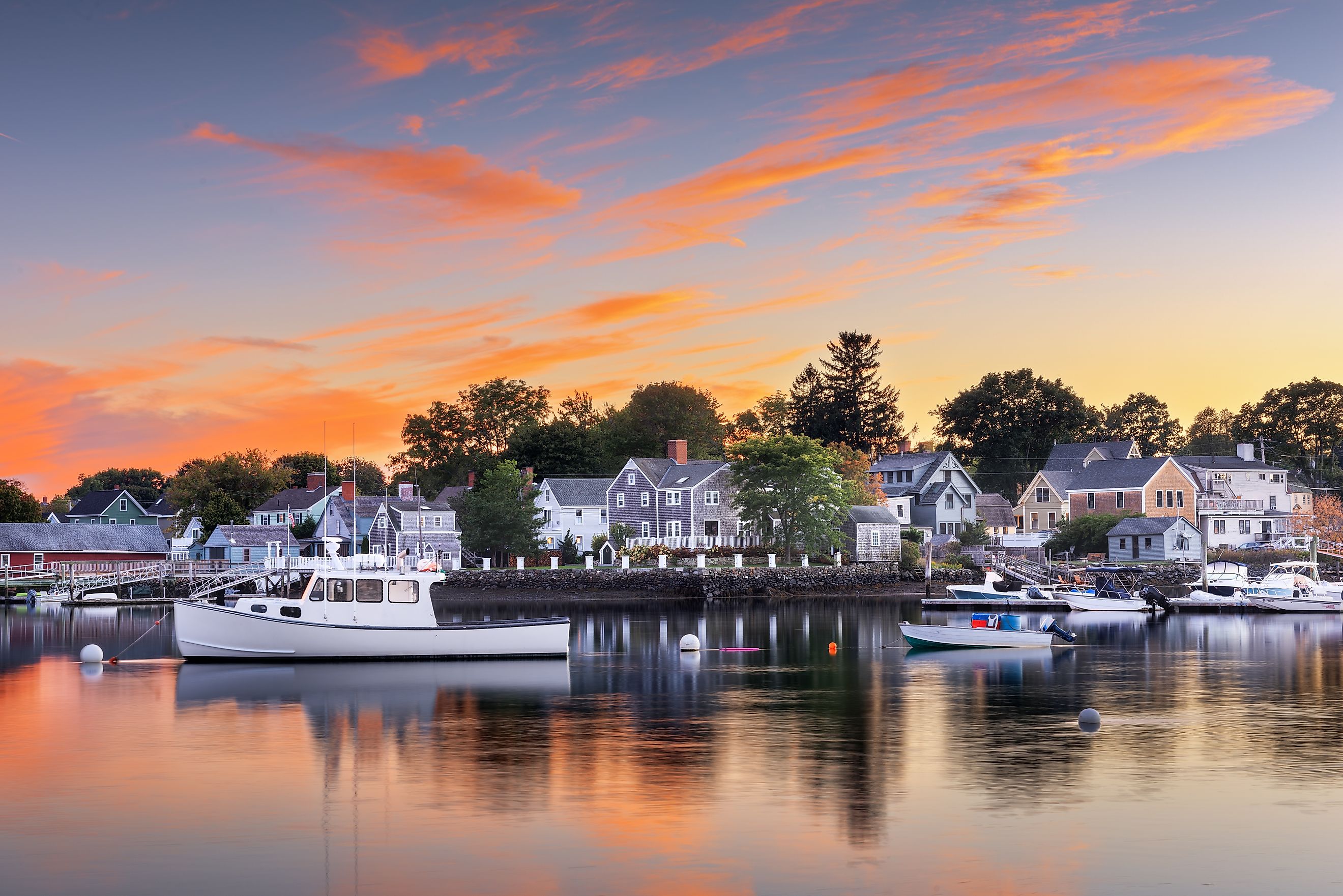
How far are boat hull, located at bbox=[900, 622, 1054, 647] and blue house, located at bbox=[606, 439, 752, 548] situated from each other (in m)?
52.9

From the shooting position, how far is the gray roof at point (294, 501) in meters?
128

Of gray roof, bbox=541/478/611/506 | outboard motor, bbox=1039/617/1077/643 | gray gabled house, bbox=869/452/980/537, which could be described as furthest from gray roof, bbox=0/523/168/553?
outboard motor, bbox=1039/617/1077/643

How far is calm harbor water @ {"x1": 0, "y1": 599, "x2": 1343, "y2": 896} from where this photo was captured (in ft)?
59.0

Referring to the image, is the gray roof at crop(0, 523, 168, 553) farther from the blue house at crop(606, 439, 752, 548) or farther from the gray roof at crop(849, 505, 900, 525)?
the gray roof at crop(849, 505, 900, 525)

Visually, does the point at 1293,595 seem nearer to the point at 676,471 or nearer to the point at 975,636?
the point at 975,636

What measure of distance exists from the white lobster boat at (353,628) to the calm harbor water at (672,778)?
0.77 meters

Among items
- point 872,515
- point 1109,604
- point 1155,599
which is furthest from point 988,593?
point 872,515

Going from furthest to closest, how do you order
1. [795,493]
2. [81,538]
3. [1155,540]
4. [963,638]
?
1. [81,538]
2. [1155,540]
3. [795,493]
4. [963,638]

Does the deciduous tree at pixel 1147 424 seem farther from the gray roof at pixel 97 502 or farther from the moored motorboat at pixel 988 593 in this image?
the gray roof at pixel 97 502

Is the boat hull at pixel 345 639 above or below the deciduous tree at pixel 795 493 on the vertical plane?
below

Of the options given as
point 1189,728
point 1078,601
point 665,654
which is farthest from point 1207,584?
point 1189,728

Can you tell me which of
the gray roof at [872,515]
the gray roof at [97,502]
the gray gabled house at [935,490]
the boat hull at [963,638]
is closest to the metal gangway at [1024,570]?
the gray roof at [872,515]

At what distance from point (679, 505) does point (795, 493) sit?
1144 centimetres

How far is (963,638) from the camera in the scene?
52812mm
